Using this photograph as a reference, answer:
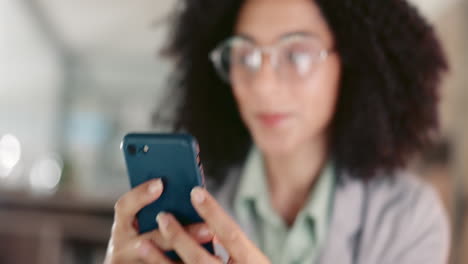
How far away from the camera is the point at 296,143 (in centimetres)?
65

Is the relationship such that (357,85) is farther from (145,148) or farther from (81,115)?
(81,115)

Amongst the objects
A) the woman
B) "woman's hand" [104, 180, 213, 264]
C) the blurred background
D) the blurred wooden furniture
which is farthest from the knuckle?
the blurred wooden furniture

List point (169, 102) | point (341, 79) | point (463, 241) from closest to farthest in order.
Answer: point (341, 79) < point (169, 102) < point (463, 241)

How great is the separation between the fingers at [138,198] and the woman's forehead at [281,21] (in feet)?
1.05

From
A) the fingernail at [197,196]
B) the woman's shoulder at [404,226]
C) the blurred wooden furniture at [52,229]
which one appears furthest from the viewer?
the blurred wooden furniture at [52,229]

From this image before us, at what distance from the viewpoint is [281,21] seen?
617 millimetres

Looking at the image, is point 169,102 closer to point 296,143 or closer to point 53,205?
point 296,143

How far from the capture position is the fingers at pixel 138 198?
401 mm

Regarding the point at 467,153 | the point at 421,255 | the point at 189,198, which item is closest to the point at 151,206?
the point at 189,198

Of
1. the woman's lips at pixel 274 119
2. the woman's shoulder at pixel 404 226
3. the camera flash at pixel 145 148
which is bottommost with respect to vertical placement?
the woman's shoulder at pixel 404 226

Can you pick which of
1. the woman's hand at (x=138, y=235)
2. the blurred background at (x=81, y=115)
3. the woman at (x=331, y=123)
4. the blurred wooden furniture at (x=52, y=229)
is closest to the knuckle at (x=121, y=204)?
the woman's hand at (x=138, y=235)

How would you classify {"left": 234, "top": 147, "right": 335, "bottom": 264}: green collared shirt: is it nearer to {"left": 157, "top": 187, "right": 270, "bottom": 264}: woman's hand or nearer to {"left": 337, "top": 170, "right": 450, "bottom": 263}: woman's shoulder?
{"left": 337, "top": 170, "right": 450, "bottom": 263}: woman's shoulder

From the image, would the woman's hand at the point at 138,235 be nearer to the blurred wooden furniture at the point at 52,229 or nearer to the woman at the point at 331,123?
the woman at the point at 331,123

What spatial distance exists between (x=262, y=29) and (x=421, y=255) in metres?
0.41
